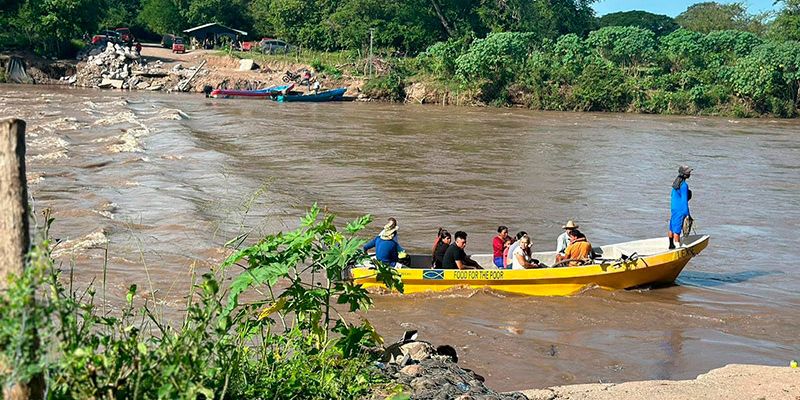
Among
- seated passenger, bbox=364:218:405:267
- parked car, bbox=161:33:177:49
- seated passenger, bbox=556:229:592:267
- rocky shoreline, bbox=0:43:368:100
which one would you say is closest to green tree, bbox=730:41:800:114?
rocky shoreline, bbox=0:43:368:100

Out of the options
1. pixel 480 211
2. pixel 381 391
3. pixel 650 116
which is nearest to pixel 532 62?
pixel 650 116

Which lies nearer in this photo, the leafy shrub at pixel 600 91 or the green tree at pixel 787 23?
the leafy shrub at pixel 600 91

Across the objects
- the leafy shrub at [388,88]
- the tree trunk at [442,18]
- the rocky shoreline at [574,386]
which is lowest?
the rocky shoreline at [574,386]

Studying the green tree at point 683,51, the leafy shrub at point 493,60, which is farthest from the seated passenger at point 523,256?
the green tree at point 683,51

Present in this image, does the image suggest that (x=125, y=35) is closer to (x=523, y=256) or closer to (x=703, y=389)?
(x=523, y=256)

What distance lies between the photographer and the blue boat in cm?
4656

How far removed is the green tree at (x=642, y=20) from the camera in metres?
81.8

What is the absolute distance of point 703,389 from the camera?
801 centimetres

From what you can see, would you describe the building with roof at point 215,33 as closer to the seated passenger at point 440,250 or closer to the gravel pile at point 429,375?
the seated passenger at point 440,250

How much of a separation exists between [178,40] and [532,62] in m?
26.4

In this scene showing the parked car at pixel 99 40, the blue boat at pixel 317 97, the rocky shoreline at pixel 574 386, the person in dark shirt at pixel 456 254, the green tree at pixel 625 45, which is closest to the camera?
the rocky shoreline at pixel 574 386

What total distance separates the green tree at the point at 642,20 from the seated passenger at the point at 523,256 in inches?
2863

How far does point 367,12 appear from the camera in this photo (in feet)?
191

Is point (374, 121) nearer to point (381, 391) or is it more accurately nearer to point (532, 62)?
point (532, 62)
